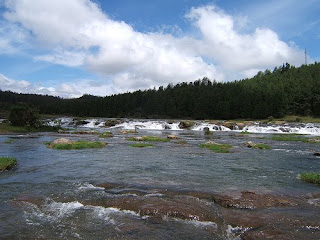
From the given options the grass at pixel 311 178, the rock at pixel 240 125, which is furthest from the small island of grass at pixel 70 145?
the rock at pixel 240 125

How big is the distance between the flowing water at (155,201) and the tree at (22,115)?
3856cm

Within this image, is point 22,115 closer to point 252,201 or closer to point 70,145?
point 70,145

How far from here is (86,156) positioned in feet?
84.6

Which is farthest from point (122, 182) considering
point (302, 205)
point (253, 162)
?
point (253, 162)

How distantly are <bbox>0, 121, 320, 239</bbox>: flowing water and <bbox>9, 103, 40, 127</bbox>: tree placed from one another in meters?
38.6

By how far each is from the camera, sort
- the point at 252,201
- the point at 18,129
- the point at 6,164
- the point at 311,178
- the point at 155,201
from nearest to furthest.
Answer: the point at 155,201
the point at 252,201
the point at 311,178
the point at 6,164
the point at 18,129

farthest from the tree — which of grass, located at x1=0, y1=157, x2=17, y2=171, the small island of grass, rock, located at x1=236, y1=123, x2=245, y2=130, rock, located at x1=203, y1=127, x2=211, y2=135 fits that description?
rock, located at x1=236, y1=123, x2=245, y2=130

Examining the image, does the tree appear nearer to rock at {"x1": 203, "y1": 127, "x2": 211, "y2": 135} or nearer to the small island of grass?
the small island of grass

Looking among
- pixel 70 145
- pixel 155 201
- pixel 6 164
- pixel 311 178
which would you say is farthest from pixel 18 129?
pixel 311 178

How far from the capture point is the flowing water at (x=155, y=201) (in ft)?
31.6

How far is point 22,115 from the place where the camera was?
57.7m

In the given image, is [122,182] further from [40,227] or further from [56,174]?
[40,227]

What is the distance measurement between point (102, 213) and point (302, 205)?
27.6 feet

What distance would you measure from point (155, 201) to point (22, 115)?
2084 inches
